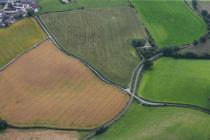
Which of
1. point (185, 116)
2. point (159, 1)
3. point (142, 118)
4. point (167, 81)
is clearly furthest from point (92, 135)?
point (159, 1)

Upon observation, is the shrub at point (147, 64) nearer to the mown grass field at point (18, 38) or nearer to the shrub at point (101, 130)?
the mown grass field at point (18, 38)

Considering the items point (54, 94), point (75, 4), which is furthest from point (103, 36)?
point (54, 94)

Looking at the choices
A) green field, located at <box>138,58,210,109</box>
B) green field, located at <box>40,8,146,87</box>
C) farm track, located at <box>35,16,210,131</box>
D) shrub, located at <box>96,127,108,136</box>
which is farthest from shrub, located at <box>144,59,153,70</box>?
shrub, located at <box>96,127,108,136</box>

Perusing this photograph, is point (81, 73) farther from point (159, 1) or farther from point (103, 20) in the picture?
point (159, 1)

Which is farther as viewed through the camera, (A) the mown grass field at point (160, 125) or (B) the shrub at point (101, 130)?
(B) the shrub at point (101, 130)

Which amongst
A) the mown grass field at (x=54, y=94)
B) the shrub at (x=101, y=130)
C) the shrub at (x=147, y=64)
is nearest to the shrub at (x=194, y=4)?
the shrub at (x=147, y=64)

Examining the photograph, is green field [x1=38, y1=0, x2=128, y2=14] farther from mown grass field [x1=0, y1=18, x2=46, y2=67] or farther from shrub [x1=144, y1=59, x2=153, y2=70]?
shrub [x1=144, y1=59, x2=153, y2=70]

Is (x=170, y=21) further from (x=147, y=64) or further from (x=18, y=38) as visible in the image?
(x=18, y=38)
